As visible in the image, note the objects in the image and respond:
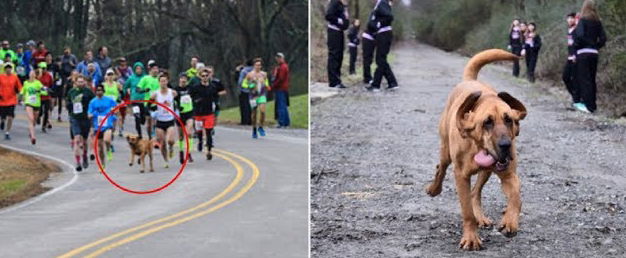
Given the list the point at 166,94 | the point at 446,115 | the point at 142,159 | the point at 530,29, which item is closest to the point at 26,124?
the point at 142,159

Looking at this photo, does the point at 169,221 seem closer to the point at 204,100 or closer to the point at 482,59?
the point at 204,100

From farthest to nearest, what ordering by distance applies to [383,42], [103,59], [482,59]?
[103,59] < [383,42] < [482,59]

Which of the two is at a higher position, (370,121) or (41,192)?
(370,121)

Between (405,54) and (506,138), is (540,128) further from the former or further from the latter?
(506,138)

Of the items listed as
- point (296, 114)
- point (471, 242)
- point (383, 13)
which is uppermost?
point (383, 13)

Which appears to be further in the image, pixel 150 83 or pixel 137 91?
pixel 137 91

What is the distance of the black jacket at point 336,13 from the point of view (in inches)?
162

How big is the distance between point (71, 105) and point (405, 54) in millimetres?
9125

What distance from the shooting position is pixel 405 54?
4.88 m

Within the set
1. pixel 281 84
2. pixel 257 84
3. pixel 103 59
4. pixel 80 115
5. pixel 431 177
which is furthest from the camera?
pixel 257 84

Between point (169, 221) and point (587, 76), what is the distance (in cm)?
575

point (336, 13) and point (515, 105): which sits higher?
point (336, 13)

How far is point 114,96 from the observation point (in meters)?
12.3

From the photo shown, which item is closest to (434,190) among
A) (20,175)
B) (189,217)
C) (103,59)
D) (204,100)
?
(189,217)
